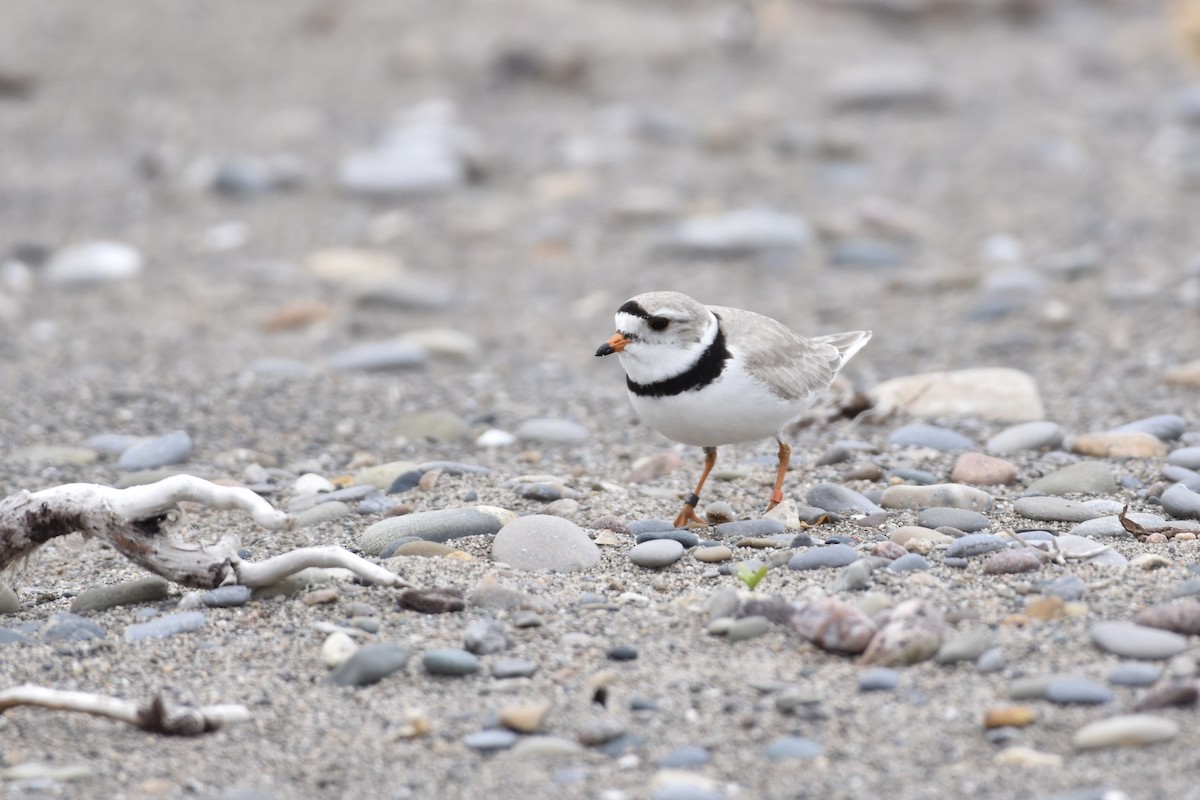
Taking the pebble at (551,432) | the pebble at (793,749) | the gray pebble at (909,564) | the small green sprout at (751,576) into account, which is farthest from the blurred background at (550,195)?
the pebble at (793,749)

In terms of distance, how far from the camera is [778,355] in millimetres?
4793

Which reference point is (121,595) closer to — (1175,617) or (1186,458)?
(1175,617)

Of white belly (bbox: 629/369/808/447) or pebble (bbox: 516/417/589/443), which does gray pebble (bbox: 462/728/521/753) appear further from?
pebble (bbox: 516/417/589/443)

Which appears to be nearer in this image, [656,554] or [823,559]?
[823,559]

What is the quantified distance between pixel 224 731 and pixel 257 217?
22.4ft

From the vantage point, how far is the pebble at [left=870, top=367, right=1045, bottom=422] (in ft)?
19.5

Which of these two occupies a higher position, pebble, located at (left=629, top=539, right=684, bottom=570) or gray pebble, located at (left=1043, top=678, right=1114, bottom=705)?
gray pebble, located at (left=1043, top=678, right=1114, bottom=705)

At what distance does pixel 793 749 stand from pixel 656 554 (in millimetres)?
1173

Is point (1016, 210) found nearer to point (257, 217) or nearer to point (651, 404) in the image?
point (257, 217)

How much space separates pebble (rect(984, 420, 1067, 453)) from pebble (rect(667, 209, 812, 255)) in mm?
3471

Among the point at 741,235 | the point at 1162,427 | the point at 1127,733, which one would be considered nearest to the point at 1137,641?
the point at 1127,733

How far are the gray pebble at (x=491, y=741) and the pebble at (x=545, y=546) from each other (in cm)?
101

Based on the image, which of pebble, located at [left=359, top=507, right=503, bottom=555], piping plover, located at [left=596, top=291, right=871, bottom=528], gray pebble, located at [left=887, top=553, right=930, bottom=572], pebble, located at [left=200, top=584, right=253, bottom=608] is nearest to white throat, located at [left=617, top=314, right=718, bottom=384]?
piping plover, located at [left=596, top=291, right=871, bottom=528]

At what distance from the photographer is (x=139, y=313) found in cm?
815
